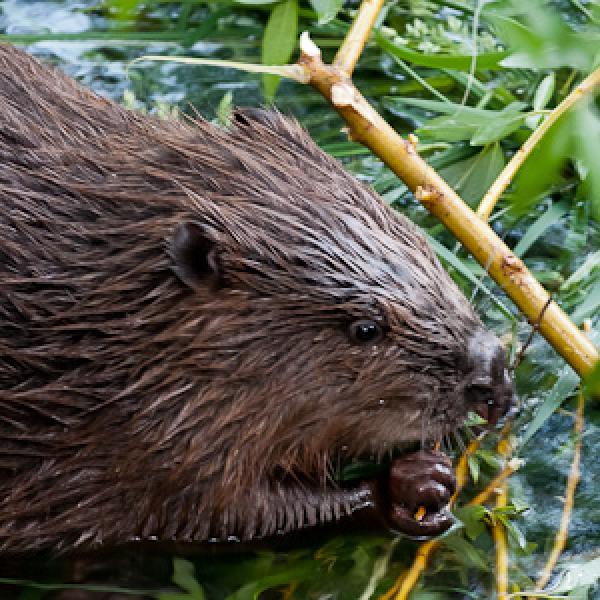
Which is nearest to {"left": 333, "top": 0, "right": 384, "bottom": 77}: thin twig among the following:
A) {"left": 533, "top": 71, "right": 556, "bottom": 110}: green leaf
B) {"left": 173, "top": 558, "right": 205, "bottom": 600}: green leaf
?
{"left": 533, "top": 71, "right": 556, "bottom": 110}: green leaf

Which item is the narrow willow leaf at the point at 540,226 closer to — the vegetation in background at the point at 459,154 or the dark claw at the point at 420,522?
the vegetation in background at the point at 459,154

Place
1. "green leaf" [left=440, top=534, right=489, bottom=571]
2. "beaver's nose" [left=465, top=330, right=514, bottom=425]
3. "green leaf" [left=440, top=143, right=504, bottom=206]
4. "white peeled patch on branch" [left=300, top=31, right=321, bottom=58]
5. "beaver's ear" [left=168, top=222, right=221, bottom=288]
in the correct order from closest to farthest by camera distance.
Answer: "beaver's ear" [left=168, top=222, right=221, bottom=288]
"beaver's nose" [left=465, top=330, right=514, bottom=425]
"green leaf" [left=440, top=534, right=489, bottom=571]
"white peeled patch on branch" [left=300, top=31, right=321, bottom=58]
"green leaf" [left=440, top=143, right=504, bottom=206]

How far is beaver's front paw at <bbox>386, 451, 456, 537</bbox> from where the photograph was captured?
2506mm

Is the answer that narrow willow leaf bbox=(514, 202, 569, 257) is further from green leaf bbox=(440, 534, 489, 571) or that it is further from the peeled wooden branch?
green leaf bbox=(440, 534, 489, 571)

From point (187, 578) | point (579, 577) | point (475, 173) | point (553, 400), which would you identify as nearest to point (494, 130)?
point (475, 173)

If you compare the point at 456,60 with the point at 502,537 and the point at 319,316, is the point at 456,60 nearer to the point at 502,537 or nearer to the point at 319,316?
the point at 319,316

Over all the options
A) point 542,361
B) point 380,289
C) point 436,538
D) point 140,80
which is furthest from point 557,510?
point 140,80

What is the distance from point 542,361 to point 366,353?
0.82 meters

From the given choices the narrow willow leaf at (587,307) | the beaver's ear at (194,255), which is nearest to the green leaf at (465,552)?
the narrow willow leaf at (587,307)

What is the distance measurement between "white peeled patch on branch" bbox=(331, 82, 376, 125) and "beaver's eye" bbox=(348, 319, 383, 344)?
56cm

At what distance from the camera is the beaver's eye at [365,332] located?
2287 millimetres

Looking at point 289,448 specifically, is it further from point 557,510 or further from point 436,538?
point 557,510

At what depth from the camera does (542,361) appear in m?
2.97

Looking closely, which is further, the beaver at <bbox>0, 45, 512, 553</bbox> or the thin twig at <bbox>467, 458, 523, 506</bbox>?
the thin twig at <bbox>467, 458, 523, 506</bbox>
